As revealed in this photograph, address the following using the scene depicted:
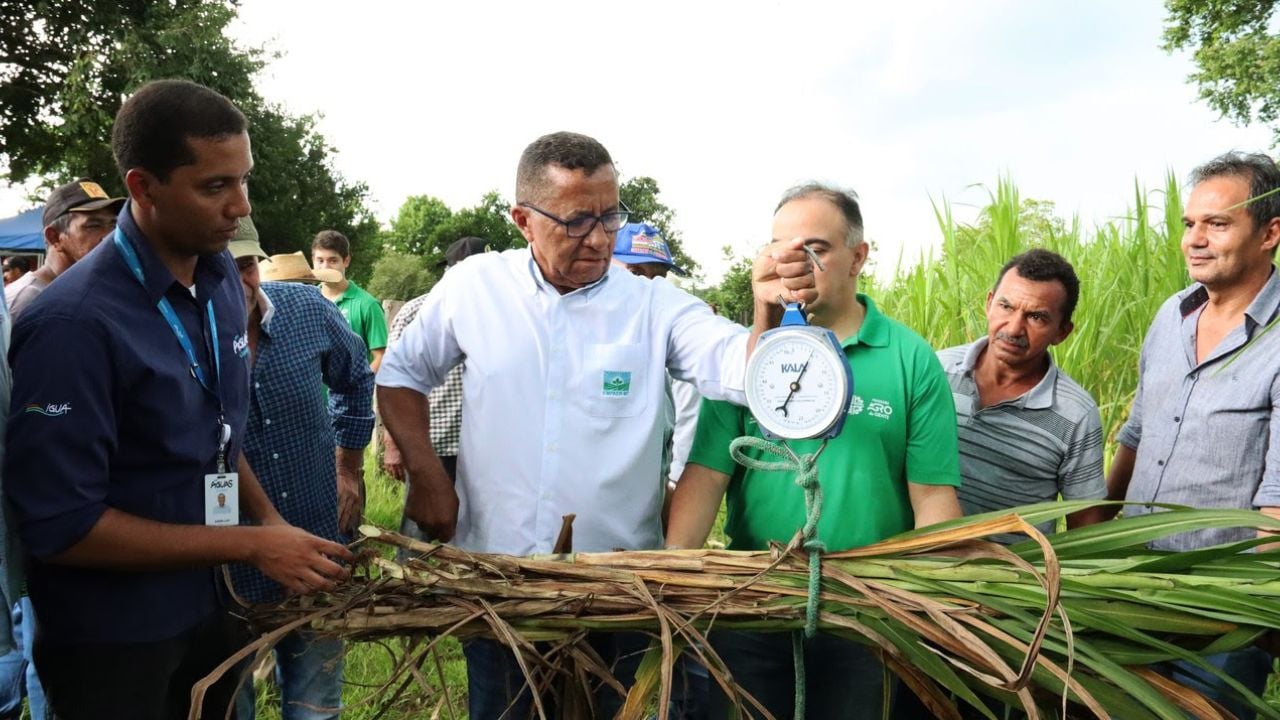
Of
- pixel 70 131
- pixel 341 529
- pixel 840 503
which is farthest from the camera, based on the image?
pixel 70 131

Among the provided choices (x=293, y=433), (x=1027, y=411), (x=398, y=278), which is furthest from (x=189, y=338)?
(x=398, y=278)

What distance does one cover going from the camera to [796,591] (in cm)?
169

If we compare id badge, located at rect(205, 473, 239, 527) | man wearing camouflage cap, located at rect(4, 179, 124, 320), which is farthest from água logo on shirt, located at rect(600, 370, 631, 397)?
man wearing camouflage cap, located at rect(4, 179, 124, 320)

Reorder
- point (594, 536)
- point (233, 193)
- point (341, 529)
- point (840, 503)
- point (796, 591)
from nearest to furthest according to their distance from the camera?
1. point (796, 591)
2. point (233, 193)
3. point (840, 503)
4. point (594, 536)
5. point (341, 529)

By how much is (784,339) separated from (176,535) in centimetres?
124

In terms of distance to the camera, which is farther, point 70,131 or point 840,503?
point 70,131

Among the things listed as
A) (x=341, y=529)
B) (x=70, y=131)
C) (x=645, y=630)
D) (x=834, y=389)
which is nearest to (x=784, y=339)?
(x=834, y=389)

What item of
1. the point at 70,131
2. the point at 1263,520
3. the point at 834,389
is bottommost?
the point at 1263,520

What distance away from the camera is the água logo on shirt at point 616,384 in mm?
2400

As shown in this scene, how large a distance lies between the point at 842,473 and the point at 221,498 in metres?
1.38

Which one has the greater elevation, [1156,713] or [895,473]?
[895,473]

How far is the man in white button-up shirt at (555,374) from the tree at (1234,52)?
2097 centimetres

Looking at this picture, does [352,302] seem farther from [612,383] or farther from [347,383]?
[612,383]

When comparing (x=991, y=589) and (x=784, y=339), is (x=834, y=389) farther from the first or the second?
(x=991, y=589)
